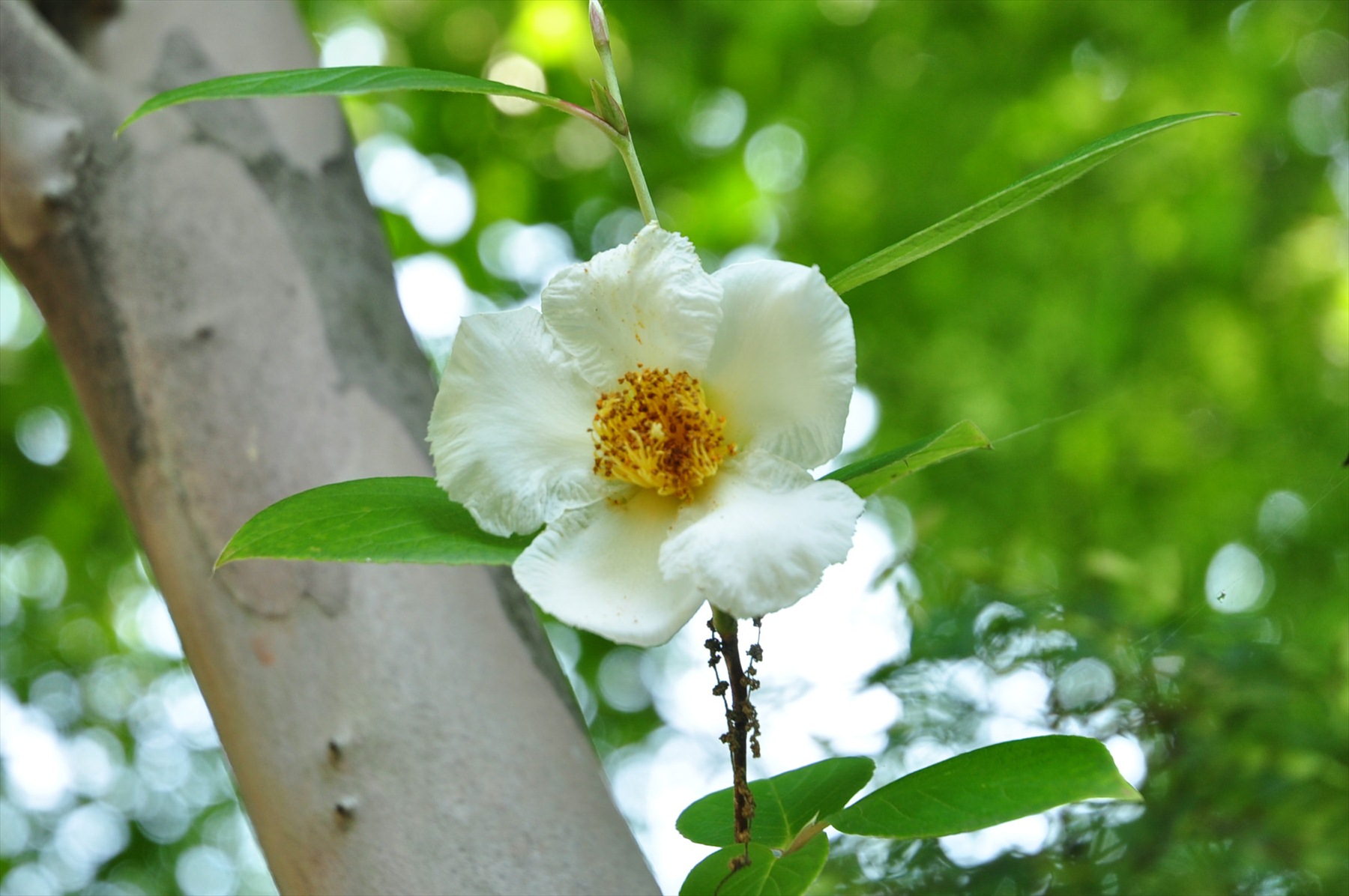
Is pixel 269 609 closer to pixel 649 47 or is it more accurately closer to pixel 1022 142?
pixel 649 47

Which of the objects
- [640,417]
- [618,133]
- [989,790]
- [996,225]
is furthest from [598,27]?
[996,225]

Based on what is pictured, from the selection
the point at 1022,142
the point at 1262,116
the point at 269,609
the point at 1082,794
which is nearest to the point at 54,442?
the point at 269,609

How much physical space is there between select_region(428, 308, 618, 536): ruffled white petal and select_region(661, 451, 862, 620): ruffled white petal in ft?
0.20

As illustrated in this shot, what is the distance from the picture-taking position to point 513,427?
0.39 metres

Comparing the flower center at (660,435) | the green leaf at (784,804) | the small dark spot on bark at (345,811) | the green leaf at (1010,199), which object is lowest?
the green leaf at (784,804)

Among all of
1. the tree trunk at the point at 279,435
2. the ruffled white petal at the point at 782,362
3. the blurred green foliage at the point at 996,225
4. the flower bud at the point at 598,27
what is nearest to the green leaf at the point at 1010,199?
the ruffled white petal at the point at 782,362

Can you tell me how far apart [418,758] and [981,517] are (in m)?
1.49

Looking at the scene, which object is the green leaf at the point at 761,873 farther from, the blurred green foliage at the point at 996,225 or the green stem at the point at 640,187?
the blurred green foliage at the point at 996,225

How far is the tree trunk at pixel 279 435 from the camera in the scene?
58 cm

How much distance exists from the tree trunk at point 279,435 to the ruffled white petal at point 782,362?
31cm

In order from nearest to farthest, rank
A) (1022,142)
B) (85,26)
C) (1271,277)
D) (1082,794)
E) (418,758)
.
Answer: (1082,794), (418,758), (85,26), (1022,142), (1271,277)

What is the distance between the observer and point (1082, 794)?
330 mm

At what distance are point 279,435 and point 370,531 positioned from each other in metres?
0.37

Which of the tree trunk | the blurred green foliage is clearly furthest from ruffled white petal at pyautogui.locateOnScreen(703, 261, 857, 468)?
the blurred green foliage
